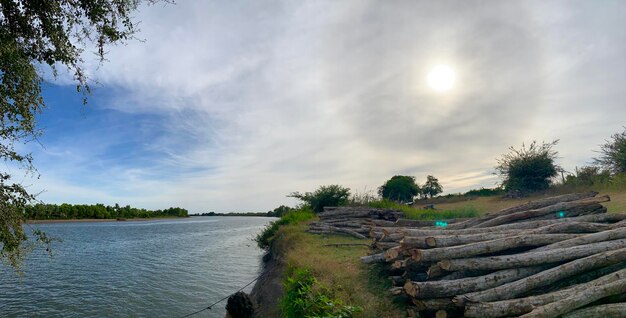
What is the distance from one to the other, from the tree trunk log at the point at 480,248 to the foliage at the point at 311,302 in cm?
175

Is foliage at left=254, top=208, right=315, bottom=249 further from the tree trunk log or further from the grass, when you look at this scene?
the tree trunk log

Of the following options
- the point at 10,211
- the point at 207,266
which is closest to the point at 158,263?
the point at 207,266

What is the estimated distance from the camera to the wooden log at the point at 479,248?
247 inches

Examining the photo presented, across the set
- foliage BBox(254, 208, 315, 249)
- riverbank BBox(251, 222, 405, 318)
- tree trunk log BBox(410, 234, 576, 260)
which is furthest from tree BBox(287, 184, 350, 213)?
tree trunk log BBox(410, 234, 576, 260)

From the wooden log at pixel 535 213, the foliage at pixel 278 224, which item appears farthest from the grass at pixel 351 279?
the foliage at pixel 278 224

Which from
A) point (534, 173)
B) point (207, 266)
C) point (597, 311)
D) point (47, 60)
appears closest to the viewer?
point (597, 311)

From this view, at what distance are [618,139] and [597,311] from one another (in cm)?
2221

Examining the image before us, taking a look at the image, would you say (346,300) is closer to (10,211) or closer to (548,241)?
(548,241)

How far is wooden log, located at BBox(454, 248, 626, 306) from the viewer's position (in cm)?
538

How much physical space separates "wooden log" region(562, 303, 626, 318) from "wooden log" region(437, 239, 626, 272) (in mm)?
1264

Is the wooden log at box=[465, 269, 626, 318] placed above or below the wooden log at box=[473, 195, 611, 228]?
below

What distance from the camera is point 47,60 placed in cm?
838

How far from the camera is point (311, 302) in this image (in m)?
6.70

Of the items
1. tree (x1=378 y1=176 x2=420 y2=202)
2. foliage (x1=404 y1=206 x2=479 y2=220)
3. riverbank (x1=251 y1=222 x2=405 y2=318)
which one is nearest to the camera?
riverbank (x1=251 y1=222 x2=405 y2=318)
